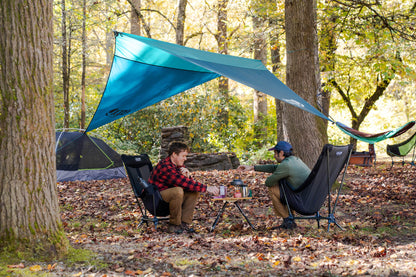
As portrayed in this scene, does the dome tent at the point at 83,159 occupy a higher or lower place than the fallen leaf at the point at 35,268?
higher

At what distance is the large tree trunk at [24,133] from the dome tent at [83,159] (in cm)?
555

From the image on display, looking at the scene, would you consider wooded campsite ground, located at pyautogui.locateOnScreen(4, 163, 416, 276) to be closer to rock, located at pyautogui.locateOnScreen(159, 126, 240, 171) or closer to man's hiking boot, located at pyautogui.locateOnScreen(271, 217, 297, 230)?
man's hiking boot, located at pyautogui.locateOnScreen(271, 217, 297, 230)

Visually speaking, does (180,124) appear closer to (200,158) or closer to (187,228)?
(200,158)

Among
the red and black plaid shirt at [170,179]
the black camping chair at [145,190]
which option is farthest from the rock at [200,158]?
the red and black plaid shirt at [170,179]

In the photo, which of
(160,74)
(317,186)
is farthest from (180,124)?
(317,186)

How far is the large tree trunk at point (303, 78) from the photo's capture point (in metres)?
6.22

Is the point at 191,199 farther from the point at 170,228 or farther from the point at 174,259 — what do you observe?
the point at 174,259

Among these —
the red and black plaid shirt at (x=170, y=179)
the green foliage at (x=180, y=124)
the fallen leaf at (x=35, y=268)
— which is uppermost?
the green foliage at (x=180, y=124)

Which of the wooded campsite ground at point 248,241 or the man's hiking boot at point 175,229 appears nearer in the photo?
the wooded campsite ground at point 248,241

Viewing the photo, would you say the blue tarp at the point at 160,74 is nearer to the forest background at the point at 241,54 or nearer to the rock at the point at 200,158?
the rock at the point at 200,158

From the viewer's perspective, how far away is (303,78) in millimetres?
6266

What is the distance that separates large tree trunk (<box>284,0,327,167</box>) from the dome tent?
Answer: 12.6ft

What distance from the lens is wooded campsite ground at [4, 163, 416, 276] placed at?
2.88 meters

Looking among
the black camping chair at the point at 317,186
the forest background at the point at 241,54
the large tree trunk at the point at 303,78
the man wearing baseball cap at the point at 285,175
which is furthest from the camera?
the forest background at the point at 241,54
